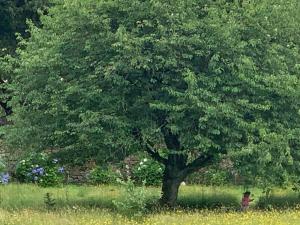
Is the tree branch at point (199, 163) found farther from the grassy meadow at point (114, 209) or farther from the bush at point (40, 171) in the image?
the bush at point (40, 171)

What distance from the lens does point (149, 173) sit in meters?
21.7

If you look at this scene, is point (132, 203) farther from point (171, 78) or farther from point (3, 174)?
point (3, 174)

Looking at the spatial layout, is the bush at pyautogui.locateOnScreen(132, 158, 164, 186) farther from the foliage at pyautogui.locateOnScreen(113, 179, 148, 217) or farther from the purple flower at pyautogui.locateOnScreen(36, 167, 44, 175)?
the foliage at pyautogui.locateOnScreen(113, 179, 148, 217)

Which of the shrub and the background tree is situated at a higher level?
the background tree

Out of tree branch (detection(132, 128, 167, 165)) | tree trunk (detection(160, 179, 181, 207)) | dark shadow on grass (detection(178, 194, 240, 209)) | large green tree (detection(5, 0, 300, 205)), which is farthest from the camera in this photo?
dark shadow on grass (detection(178, 194, 240, 209))

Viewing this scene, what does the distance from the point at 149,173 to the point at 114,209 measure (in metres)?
6.84

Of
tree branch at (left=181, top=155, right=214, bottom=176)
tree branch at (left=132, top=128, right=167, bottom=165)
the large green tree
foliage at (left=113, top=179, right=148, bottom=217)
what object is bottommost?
foliage at (left=113, top=179, right=148, bottom=217)

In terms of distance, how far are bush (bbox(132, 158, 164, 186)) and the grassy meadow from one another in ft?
4.42

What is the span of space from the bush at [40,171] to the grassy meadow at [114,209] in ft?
2.13

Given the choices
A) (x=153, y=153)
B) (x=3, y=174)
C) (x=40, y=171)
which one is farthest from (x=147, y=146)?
(x=3, y=174)

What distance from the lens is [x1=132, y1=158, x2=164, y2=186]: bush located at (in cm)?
2153

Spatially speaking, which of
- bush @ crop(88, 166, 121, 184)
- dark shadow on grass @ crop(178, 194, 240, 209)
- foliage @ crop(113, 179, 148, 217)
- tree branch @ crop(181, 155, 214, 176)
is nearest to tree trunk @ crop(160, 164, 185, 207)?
tree branch @ crop(181, 155, 214, 176)

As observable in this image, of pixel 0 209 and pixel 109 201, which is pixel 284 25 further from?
pixel 0 209

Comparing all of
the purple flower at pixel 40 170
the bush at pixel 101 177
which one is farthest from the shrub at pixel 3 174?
the bush at pixel 101 177
